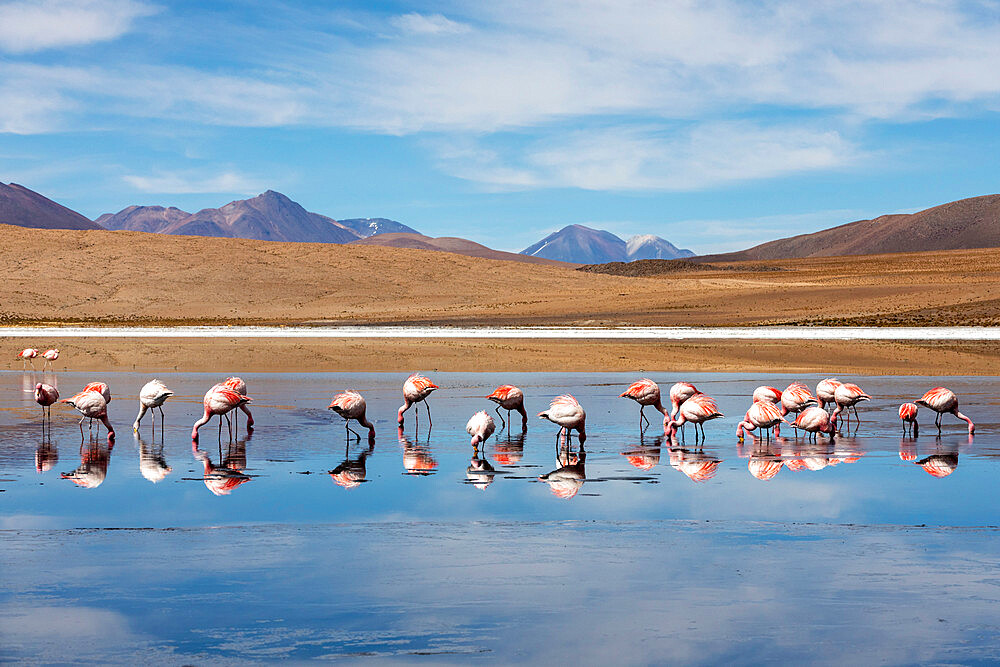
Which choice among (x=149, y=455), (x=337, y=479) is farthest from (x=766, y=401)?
(x=149, y=455)

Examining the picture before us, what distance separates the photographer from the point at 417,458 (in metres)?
11.7

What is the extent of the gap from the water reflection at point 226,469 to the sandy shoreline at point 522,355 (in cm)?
1309

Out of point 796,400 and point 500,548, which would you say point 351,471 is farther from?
point 796,400

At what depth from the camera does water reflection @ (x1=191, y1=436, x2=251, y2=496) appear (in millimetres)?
9891

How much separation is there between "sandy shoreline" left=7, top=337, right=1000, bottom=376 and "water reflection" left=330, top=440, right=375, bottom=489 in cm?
1343

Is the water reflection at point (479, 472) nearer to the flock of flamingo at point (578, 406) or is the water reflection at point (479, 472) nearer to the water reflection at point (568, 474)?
the flock of flamingo at point (578, 406)

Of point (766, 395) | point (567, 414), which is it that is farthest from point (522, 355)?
point (567, 414)

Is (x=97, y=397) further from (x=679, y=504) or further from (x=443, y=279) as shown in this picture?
(x=443, y=279)

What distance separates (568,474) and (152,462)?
439 centimetres

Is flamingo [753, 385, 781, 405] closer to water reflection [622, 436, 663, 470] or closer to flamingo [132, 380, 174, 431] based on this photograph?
water reflection [622, 436, 663, 470]

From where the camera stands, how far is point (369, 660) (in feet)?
17.1

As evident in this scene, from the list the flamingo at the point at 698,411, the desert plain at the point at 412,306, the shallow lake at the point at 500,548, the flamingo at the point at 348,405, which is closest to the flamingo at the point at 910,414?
the shallow lake at the point at 500,548

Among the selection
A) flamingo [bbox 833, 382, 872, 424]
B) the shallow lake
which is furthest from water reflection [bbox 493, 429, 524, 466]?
flamingo [bbox 833, 382, 872, 424]

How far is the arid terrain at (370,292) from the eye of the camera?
56281 millimetres
